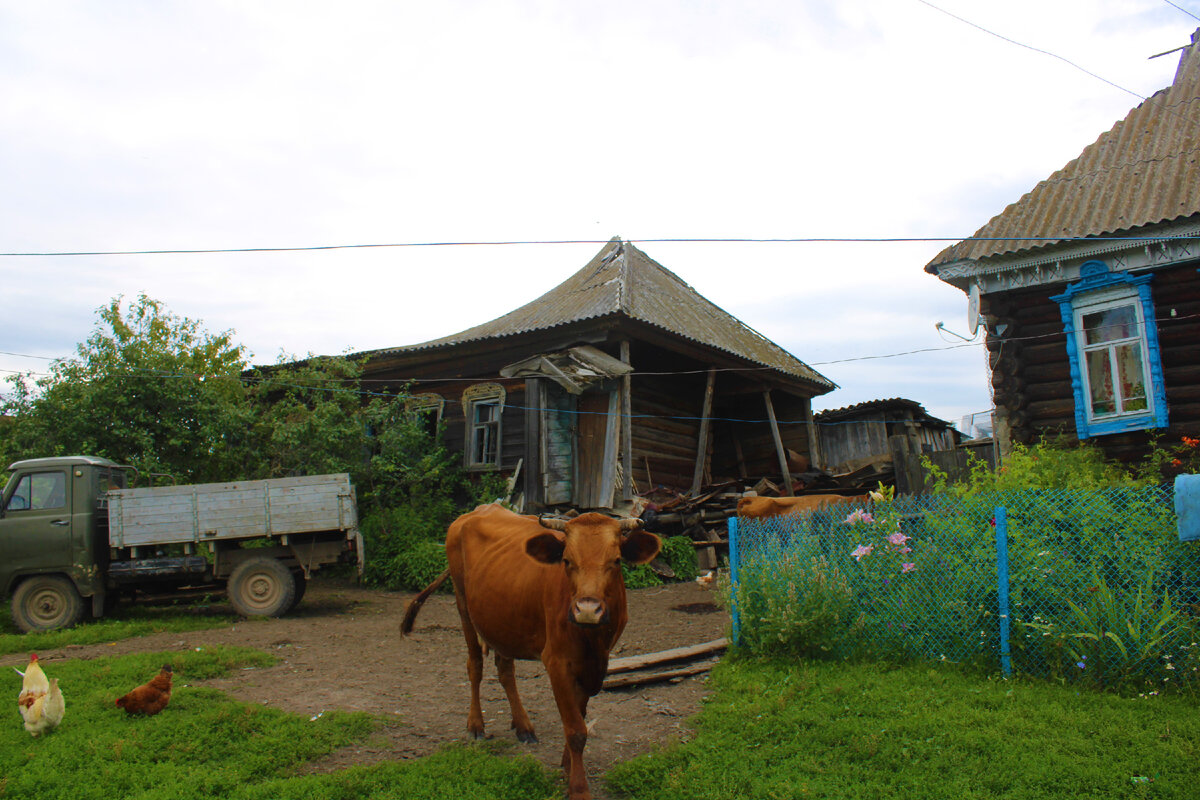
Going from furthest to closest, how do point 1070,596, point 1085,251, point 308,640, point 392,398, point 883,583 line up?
point 392,398 → point 1085,251 → point 308,640 → point 883,583 → point 1070,596

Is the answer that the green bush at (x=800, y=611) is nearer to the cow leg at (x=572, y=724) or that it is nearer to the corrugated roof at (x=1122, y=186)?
the cow leg at (x=572, y=724)

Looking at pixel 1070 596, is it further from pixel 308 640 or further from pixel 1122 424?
pixel 308 640

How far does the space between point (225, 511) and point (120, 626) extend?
186 centimetres

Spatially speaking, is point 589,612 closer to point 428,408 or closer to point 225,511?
point 225,511

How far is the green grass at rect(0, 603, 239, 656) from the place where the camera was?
9008mm

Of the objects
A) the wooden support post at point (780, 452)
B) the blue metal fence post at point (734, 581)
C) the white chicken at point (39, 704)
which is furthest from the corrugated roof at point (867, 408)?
the white chicken at point (39, 704)

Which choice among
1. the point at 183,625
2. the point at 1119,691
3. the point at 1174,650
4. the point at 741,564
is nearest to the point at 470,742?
the point at 741,564

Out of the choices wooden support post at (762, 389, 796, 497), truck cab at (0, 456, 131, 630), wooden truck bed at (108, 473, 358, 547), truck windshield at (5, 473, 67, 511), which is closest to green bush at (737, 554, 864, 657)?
wooden truck bed at (108, 473, 358, 547)

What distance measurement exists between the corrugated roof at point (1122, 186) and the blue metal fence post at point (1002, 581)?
5048 millimetres

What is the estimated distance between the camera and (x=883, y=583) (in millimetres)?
6430

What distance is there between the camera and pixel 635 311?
13.6 meters

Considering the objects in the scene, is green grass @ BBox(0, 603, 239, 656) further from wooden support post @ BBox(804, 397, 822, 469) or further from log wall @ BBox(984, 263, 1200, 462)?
wooden support post @ BBox(804, 397, 822, 469)

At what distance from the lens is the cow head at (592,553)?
155 inches

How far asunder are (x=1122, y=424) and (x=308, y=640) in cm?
1033
